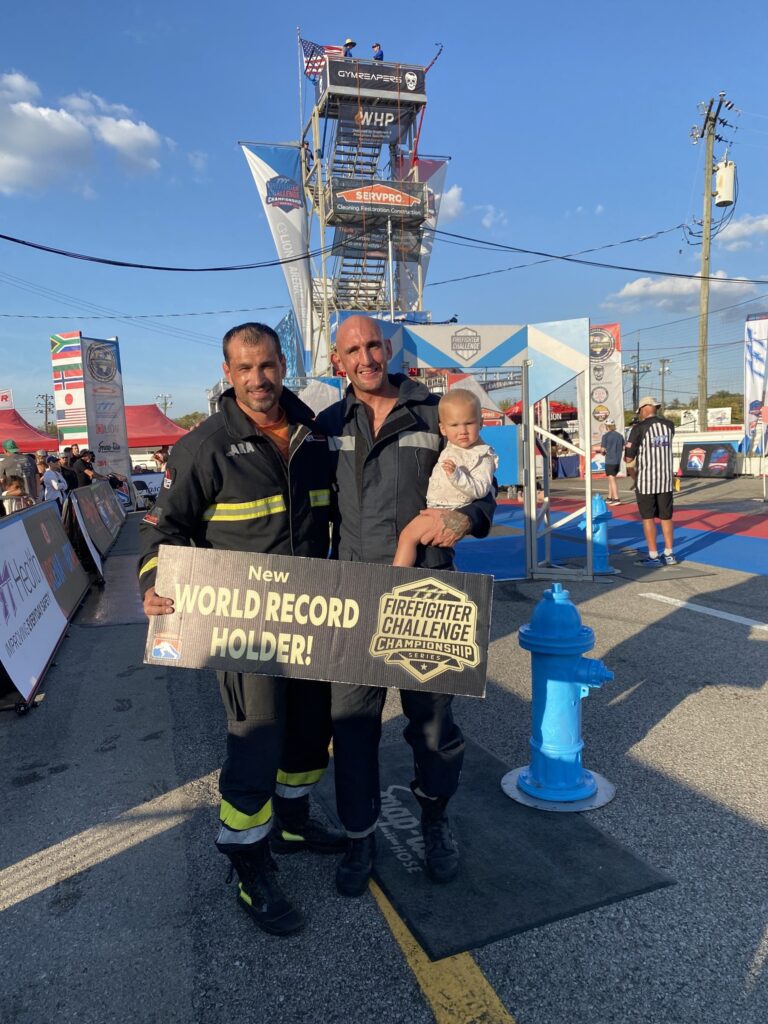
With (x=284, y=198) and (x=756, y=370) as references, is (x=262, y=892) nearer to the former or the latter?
(x=756, y=370)

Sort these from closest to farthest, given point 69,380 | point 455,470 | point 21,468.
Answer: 1. point 455,470
2. point 21,468
3. point 69,380

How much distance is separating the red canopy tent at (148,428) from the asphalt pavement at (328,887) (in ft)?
111

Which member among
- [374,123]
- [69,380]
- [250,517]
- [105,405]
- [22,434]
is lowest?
[250,517]

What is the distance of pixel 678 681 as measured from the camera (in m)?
4.71

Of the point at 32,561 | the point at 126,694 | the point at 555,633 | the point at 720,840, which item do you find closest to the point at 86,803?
the point at 126,694

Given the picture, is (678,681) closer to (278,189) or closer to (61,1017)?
(61,1017)

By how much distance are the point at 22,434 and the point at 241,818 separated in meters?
34.3

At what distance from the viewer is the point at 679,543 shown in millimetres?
10398

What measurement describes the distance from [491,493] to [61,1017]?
2293 millimetres

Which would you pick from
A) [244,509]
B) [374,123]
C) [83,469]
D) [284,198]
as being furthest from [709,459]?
[374,123]

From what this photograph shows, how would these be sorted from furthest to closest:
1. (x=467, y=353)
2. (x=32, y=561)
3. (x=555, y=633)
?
(x=467, y=353), (x=32, y=561), (x=555, y=633)

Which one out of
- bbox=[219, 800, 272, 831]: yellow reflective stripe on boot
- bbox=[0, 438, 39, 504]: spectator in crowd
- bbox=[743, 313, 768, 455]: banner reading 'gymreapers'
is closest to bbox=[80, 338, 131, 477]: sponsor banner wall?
bbox=[0, 438, 39, 504]: spectator in crowd

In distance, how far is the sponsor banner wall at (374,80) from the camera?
32.4 metres

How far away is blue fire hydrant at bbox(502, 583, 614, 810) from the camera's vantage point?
10.1 ft
